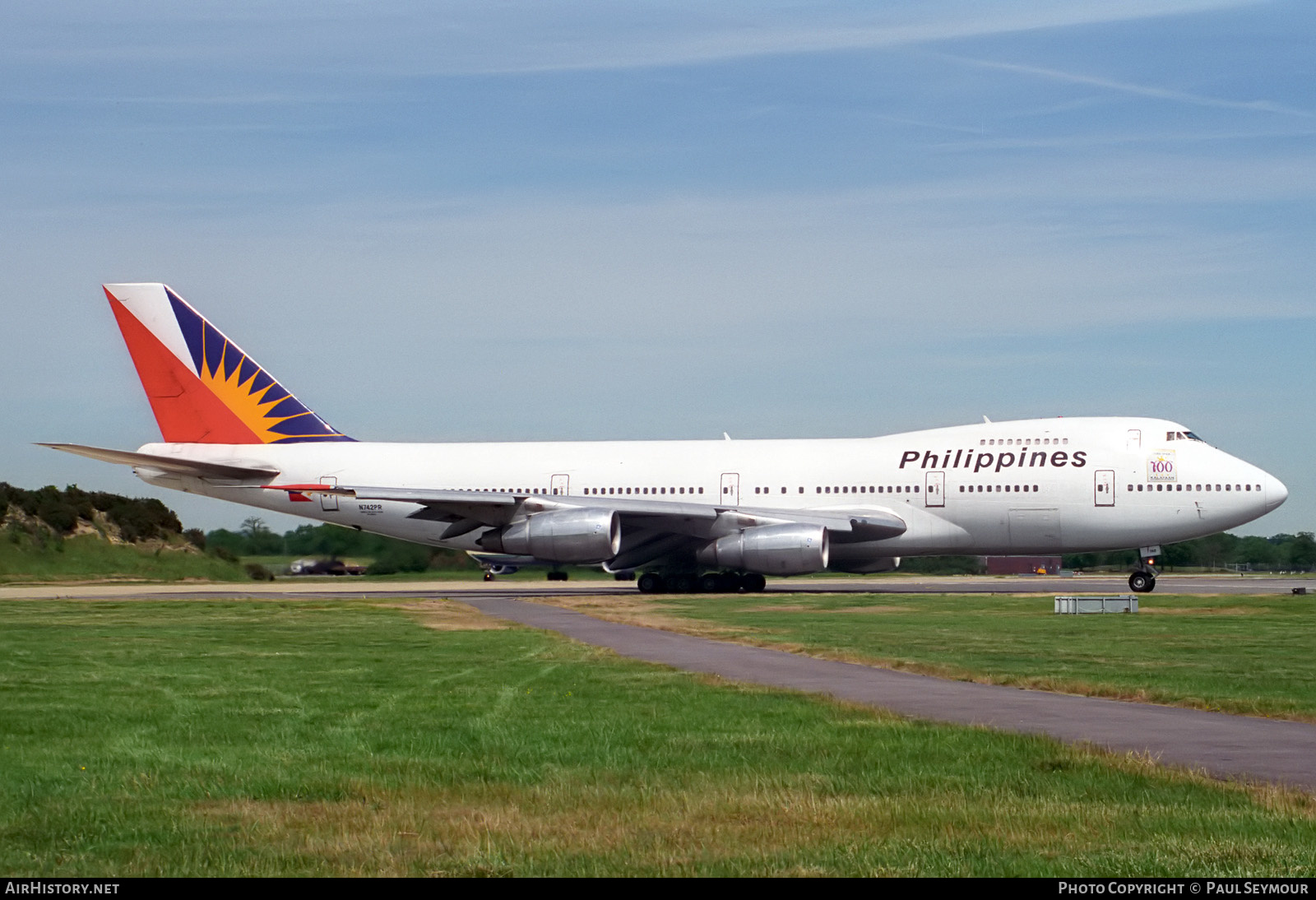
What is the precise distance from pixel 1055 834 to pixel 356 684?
9259 millimetres

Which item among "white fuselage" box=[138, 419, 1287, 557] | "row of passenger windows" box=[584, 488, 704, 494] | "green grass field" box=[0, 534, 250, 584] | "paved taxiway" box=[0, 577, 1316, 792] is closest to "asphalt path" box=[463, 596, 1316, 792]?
"paved taxiway" box=[0, 577, 1316, 792]

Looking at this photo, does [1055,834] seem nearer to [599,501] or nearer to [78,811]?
[78,811]

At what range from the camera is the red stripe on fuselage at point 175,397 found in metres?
46.4

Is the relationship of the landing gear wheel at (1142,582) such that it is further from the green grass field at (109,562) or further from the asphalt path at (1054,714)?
the green grass field at (109,562)

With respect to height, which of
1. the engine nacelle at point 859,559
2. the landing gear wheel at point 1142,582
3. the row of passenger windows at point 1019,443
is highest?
the row of passenger windows at point 1019,443

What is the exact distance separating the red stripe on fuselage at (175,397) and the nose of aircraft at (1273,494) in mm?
29521

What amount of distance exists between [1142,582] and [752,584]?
10928 mm

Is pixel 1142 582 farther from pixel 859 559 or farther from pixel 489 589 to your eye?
→ pixel 489 589

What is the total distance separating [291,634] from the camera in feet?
78.2

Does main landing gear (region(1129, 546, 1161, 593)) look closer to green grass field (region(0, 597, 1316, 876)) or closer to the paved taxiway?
the paved taxiway

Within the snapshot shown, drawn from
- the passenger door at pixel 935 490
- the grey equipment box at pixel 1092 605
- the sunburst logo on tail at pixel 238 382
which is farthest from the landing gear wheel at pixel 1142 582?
the sunburst logo on tail at pixel 238 382

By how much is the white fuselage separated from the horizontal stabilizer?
0.55m

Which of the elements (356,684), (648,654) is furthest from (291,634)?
(356,684)

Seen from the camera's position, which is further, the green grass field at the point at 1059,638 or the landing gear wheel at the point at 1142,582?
the landing gear wheel at the point at 1142,582
